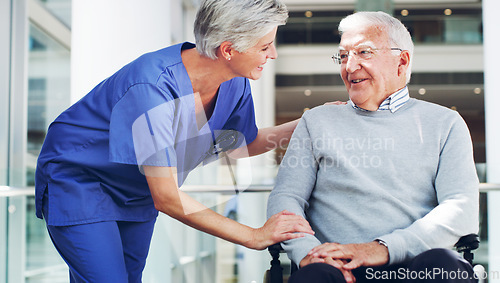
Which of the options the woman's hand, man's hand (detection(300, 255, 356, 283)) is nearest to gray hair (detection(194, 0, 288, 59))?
the woman's hand

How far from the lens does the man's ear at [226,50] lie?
1315mm

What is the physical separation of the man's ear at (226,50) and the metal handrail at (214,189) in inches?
42.2

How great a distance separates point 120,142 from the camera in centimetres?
126

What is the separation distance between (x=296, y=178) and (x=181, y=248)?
1349 millimetres

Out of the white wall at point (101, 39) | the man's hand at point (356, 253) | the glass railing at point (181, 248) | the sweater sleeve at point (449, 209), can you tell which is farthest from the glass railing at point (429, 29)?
the man's hand at point (356, 253)

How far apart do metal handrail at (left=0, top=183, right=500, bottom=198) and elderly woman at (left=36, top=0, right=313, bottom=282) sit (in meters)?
0.89

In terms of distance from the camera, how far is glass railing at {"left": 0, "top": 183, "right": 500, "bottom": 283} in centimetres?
245

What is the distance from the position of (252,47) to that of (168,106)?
255 millimetres

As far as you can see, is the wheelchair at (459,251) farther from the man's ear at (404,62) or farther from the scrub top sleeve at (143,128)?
the man's ear at (404,62)

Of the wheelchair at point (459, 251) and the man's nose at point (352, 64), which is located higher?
the man's nose at point (352, 64)

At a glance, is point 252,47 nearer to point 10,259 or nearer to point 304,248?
point 304,248

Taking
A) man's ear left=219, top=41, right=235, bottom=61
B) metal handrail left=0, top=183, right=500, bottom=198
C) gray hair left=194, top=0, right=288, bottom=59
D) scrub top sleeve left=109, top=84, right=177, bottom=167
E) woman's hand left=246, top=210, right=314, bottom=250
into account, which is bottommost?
woman's hand left=246, top=210, right=314, bottom=250

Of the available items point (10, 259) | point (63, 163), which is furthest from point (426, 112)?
point (10, 259)

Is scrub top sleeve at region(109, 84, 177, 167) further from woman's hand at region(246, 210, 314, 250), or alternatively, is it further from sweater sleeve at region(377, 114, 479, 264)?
sweater sleeve at region(377, 114, 479, 264)
